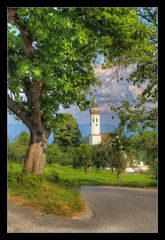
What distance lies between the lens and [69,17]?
14.1 meters

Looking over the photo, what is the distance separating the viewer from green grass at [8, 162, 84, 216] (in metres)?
14.4

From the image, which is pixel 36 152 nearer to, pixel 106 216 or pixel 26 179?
pixel 26 179

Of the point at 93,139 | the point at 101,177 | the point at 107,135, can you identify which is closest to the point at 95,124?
the point at 93,139

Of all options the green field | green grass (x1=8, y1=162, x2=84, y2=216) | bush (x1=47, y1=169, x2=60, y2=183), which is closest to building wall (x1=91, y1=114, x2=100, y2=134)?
the green field

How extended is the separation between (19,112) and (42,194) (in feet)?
6.38

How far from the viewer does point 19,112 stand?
48.5ft

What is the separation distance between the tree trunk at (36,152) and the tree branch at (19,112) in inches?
12.9

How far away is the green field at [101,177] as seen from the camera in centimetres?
1410

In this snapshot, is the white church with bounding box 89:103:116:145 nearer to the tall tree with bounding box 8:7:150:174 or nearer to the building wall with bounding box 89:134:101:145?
the building wall with bounding box 89:134:101:145
